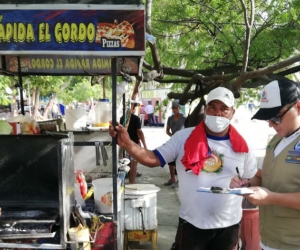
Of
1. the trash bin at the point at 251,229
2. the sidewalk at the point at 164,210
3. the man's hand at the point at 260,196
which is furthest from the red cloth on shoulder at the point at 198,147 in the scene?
the sidewalk at the point at 164,210

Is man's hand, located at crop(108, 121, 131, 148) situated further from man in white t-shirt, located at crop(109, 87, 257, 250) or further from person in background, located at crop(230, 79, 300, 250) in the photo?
person in background, located at crop(230, 79, 300, 250)

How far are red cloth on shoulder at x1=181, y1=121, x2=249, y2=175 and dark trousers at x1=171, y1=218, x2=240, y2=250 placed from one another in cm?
47

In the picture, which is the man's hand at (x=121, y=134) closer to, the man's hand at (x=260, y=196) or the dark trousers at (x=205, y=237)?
the dark trousers at (x=205, y=237)

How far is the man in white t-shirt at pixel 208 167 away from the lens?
2.55 meters

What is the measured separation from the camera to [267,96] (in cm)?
193

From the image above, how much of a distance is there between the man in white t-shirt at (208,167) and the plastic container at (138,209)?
1.50 metres

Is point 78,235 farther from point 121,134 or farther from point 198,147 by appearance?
point 198,147

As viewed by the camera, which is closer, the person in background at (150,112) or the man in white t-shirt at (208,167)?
the man in white t-shirt at (208,167)

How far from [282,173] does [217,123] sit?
0.79m

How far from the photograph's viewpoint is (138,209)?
13.6 ft

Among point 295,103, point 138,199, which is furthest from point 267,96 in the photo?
point 138,199

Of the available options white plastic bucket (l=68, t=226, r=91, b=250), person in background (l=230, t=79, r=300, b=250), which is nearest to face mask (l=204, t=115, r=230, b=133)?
person in background (l=230, t=79, r=300, b=250)

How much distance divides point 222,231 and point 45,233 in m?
1.32

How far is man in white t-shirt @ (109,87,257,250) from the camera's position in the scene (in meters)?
2.55
